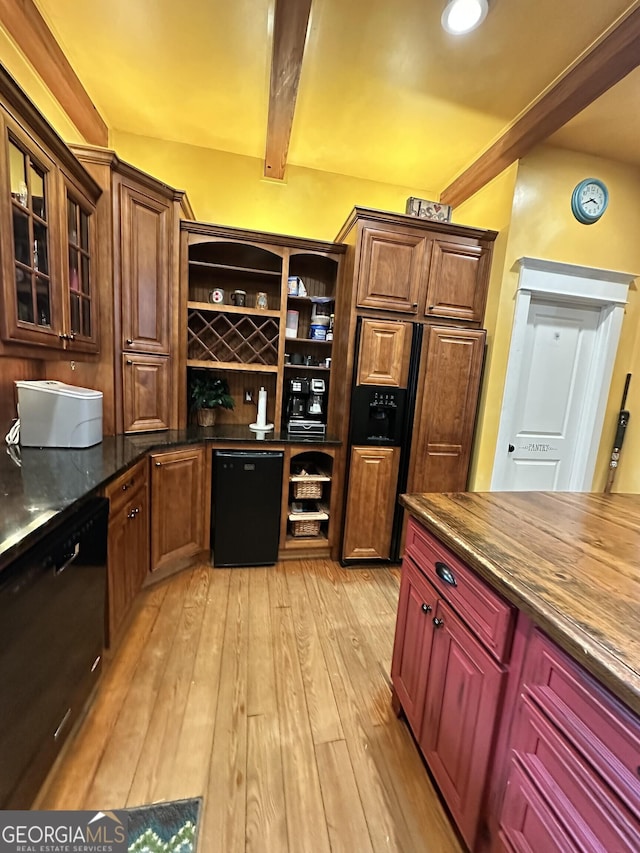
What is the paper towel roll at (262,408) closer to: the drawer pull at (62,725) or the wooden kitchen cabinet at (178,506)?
the wooden kitchen cabinet at (178,506)

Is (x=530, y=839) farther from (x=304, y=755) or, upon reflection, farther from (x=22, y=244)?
(x=22, y=244)

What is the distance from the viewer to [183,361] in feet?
8.36

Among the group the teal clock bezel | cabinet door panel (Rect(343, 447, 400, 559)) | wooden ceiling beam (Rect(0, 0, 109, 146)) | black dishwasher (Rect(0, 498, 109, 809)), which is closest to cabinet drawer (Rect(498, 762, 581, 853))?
black dishwasher (Rect(0, 498, 109, 809))

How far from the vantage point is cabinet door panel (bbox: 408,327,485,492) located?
8.46ft

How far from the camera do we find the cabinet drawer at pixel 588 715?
61 cm

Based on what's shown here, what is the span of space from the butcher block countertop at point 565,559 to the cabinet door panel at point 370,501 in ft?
3.65

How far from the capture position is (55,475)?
4.69 feet

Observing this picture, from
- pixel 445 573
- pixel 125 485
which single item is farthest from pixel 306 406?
pixel 445 573

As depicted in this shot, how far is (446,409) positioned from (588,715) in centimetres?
213

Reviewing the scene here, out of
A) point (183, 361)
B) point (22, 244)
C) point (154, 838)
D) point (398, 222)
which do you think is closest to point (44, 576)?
point (154, 838)

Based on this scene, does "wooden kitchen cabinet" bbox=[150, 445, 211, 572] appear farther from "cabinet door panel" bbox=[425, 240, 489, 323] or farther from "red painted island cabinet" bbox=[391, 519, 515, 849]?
"cabinet door panel" bbox=[425, 240, 489, 323]

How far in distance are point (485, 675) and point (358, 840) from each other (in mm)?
713

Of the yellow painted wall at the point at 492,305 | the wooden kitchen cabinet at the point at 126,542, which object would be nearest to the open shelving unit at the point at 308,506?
the wooden kitchen cabinet at the point at 126,542

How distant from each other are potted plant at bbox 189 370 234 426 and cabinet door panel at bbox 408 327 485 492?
4.86 ft
